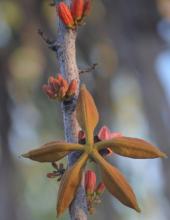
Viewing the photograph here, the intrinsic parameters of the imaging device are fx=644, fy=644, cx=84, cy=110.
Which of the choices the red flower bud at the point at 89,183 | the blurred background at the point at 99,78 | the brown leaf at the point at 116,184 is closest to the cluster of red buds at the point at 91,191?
the red flower bud at the point at 89,183

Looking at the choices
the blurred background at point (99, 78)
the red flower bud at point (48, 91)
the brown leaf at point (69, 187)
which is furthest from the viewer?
the blurred background at point (99, 78)

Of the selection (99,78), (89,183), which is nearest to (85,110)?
(89,183)

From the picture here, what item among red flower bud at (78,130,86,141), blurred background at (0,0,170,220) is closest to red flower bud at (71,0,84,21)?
red flower bud at (78,130,86,141)

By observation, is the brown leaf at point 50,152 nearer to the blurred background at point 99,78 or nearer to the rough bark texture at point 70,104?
the rough bark texture at point 70,104

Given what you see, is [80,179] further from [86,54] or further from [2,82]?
[2,82]

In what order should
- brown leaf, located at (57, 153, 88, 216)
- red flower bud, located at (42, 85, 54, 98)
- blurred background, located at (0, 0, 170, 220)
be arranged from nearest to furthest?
brown leaf, located at (57, 153, 88, 216) → red flower bud, located at (42, 85, 54, 98) → blurred background, located at (0, 0, 170, 220)

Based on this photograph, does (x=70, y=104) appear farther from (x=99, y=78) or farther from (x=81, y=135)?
(x=99, y=78)

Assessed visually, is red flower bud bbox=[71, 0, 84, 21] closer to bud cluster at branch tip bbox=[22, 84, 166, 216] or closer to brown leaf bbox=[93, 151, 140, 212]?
bud cluster at branch tip bbox=[22, 84, 166, 216]
